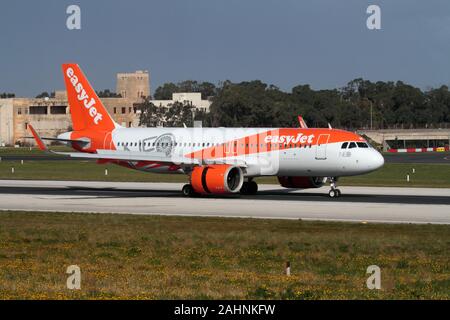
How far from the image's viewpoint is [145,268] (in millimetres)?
26250

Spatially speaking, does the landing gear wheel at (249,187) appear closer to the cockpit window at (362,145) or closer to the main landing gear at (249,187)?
the main landing gear at (249,187)

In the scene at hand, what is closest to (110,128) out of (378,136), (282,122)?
(282,122)

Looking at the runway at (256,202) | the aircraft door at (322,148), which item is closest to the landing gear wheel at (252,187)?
the runway at (256,202)

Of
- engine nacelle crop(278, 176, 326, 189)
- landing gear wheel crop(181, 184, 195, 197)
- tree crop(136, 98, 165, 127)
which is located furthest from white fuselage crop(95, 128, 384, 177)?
tree crop(136, 98, 165, 127)

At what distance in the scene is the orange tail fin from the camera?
197 feet

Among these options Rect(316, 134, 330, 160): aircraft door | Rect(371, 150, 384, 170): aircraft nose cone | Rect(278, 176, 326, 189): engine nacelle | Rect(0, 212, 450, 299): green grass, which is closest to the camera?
Rect(0, 212, 450, 299): green grass

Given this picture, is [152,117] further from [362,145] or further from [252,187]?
[362,145]

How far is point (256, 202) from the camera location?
4912cm

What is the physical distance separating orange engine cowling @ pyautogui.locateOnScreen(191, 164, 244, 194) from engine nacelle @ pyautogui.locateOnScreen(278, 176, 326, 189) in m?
4.06

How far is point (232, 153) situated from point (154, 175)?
2405 cm

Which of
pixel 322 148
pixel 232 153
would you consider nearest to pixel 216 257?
pixel 322 148

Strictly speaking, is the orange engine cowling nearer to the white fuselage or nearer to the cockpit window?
the white fuselage
